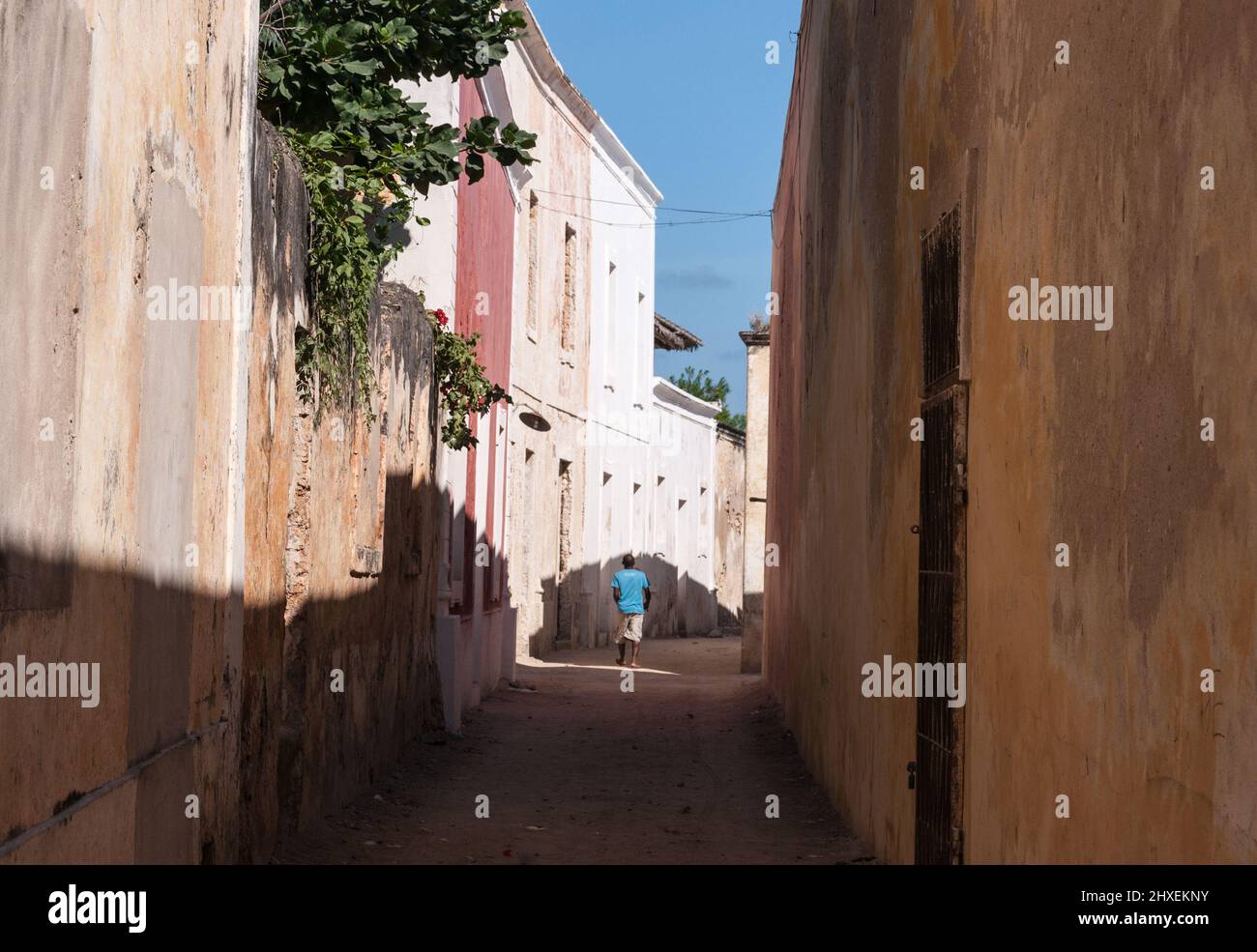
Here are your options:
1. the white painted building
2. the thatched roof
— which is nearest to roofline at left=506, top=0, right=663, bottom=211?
the white painted building

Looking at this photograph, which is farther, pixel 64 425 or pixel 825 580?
pixel 825 580

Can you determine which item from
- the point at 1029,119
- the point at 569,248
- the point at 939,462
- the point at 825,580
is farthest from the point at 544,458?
the point at 1029,119

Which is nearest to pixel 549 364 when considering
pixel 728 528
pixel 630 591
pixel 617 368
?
pixel 630 591

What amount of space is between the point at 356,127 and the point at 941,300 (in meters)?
5.60

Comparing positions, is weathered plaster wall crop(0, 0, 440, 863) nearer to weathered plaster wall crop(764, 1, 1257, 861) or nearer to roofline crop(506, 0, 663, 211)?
weathered plaster wall crop(764, 1, 1257, 861)

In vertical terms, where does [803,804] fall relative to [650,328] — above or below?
below

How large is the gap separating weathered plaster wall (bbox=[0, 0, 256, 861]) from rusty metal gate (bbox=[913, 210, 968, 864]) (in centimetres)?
299

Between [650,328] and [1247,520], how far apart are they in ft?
99.2

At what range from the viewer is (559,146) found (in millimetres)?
25797

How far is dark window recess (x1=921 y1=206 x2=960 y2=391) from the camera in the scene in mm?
6316

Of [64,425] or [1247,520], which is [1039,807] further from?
[64,425]

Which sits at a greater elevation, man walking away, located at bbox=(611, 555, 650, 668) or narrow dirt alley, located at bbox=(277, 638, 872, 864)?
man walking away, located at bbox=(611, 555, 650, 668)

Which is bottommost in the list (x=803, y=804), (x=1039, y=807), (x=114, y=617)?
(x=803, y=804)

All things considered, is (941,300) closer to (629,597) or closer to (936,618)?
(936,618)
